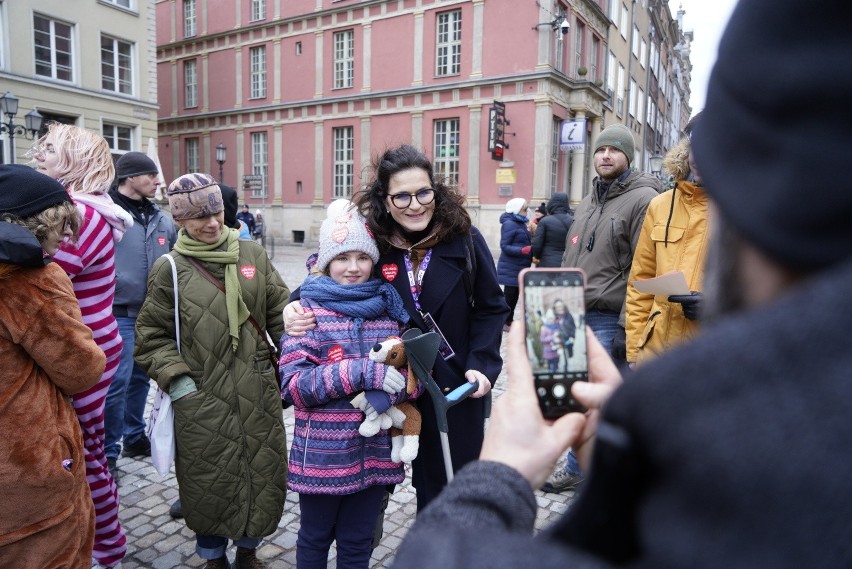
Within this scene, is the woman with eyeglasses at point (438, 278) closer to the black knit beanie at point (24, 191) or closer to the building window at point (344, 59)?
the black knit beanie at point (24, 191)

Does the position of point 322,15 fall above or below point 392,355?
above

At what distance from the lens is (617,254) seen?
3.72m

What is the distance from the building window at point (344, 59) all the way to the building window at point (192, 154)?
859cm

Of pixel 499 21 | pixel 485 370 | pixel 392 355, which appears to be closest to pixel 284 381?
pixel 392 355

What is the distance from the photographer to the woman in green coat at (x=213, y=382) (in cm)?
283

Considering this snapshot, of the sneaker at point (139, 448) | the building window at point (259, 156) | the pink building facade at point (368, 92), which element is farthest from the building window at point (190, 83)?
the sneaker at point (139, 448)

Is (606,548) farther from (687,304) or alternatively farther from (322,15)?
(322,15)

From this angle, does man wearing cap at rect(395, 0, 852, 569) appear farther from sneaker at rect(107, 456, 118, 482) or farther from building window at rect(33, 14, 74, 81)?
building window at rect(33, 14, 74, 81)

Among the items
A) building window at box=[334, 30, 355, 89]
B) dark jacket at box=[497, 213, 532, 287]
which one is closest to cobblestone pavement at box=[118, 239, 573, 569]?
dark jacket at box=[497, 213, 532, 287]

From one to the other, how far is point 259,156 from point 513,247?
70.3ft

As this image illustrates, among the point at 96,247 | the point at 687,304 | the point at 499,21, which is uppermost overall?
the point at 499,21

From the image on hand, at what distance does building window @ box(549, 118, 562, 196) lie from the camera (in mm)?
21344

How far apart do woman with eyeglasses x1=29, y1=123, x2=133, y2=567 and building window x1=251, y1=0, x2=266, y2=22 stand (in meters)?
26.0

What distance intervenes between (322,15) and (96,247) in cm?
2405
